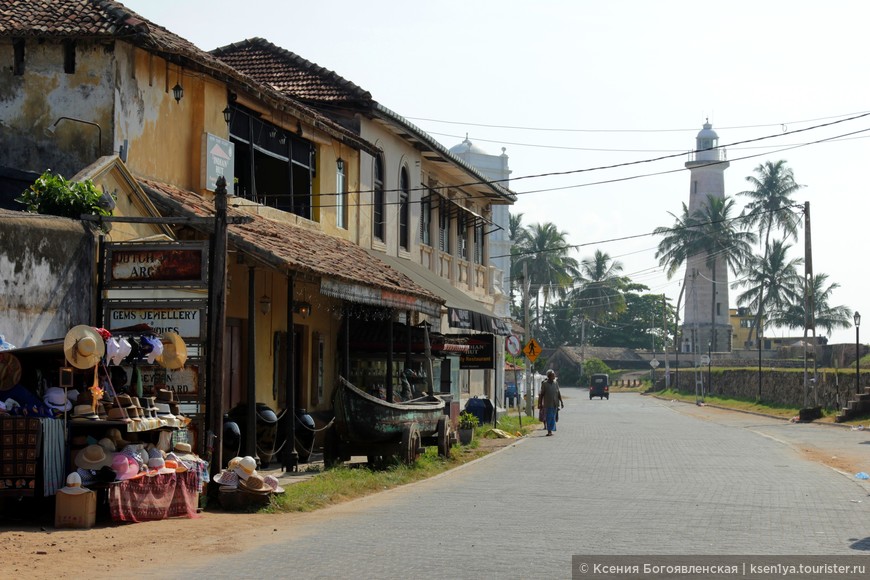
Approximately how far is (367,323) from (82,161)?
9296 mm

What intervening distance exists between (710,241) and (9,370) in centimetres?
7695

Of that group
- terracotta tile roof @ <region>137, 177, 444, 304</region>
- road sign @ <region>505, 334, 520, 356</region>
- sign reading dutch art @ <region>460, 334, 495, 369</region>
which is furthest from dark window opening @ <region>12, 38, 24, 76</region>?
road sign @ <region>505, 334, 520, 356</region>

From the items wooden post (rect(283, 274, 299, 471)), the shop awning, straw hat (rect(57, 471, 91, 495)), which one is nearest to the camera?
straw hat (rect(57, 471, 91, 495))

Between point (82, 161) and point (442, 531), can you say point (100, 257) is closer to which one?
point (82, 161)

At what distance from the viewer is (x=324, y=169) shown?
23.6m

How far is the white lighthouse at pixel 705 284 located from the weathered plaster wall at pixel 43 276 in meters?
77.9

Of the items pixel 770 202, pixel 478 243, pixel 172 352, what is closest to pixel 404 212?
pixel 478 243

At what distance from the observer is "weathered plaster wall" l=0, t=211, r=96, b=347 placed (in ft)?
40.3

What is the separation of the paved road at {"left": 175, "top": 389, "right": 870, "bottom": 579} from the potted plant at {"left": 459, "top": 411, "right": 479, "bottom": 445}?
3267 millimetres

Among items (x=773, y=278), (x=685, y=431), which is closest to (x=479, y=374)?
(x=685, y=431)

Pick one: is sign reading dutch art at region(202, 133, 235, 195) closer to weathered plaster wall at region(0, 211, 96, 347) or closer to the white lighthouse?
weathered plaster wall at region(0, 211, 96, 347)

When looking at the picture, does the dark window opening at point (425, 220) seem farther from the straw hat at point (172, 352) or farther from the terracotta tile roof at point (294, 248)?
the straw hat at point (172, 352)

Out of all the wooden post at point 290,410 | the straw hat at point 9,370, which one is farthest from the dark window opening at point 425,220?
the straw hat at point 9,370

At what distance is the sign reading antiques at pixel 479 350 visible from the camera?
27484 millimetres
